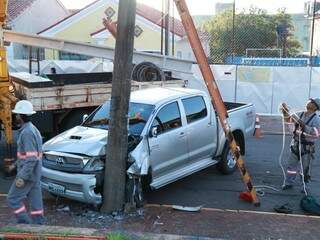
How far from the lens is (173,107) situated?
9008 millimetres

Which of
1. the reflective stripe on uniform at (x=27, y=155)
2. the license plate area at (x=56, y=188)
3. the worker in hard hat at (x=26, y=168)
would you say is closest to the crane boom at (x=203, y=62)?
the license plate area at (x=56, y=188)

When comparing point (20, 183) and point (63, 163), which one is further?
point (63, 163)

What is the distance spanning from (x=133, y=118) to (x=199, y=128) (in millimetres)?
1454

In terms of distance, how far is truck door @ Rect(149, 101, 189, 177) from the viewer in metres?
8.23

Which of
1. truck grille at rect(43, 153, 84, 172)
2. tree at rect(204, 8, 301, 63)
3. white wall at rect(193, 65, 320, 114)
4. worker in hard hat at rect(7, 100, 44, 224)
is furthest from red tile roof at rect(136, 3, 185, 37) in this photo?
worker in hard hat at rect(7, 100, 44, 224)

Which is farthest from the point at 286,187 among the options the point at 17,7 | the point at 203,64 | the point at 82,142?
the point at 17,7

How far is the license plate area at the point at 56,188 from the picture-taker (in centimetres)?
758

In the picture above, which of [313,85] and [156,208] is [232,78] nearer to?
[313,85]

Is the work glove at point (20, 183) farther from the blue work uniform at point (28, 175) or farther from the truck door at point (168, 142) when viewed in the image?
the truck door at point (168, 142)

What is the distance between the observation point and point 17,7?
39.4m

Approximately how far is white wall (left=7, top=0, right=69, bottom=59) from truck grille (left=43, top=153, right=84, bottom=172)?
31954 mm

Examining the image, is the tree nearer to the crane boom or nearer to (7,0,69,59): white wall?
(7,0,69,59): white wall

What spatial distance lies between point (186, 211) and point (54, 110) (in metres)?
5.24

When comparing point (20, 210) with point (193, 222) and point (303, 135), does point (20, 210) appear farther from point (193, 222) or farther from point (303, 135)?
point (303, 135)
